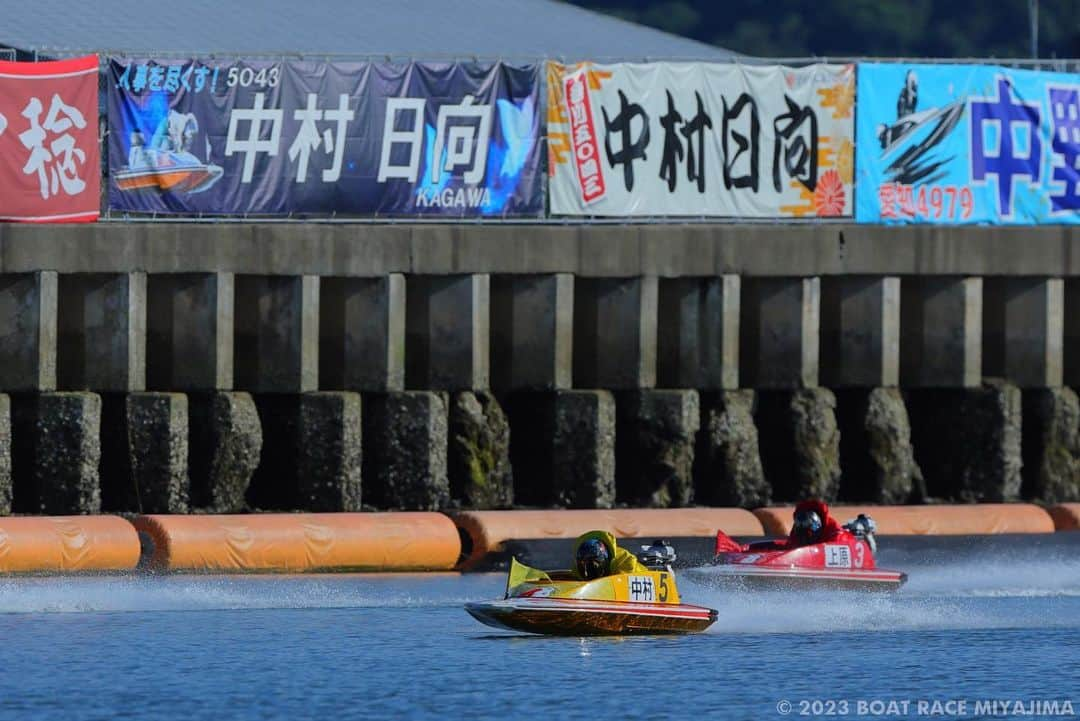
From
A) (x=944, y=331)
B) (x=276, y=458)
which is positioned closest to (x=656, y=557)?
(x=276, y=458)

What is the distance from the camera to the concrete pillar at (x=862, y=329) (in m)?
36.5

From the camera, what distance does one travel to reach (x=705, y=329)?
3566 centimetres

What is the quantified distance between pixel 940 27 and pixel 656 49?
216ft

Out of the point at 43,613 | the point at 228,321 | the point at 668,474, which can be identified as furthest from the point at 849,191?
the point at 43,613

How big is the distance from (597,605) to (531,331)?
9.63 meters

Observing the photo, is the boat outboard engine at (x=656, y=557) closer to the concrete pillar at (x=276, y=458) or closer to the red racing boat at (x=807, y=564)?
the red racing boat at (x=807, y=564)

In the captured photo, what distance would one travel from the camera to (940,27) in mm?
107562

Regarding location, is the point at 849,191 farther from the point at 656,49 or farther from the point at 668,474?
the point at 656,49

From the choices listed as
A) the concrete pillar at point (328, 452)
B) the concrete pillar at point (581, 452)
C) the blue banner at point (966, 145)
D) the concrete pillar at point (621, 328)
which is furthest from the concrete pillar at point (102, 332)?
the blue banner at point (966, 145)

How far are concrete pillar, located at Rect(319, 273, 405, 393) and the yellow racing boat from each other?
820 centimetres

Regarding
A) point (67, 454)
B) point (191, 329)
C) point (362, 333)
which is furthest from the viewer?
point (362, 333)

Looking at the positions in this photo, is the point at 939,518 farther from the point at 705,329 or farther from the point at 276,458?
the point at 276,458

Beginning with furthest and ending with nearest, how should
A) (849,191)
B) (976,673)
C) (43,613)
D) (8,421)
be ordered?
(849,191) → (8,421) → (43,613) → (976,673)

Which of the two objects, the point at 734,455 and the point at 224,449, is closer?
the point at 224,449
